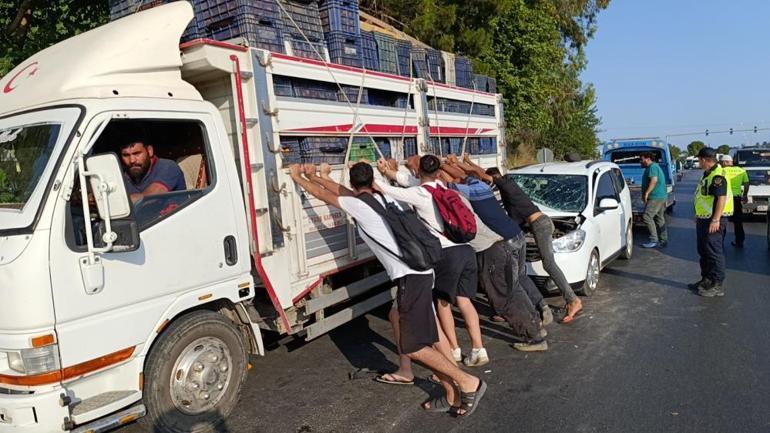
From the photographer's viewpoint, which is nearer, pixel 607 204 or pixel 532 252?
pixel 532 252

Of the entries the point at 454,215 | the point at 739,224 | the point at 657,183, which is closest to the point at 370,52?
the point at 454,215

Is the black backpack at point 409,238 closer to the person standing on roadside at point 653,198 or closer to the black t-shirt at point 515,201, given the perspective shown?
the black t-shirt at point 515,201

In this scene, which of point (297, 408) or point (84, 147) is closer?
point (84, 147)

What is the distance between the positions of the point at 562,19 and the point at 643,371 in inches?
929

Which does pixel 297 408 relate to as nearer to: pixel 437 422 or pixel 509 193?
pixel 437 422

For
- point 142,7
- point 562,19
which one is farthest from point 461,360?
point 562,19

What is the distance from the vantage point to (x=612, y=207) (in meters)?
7.38

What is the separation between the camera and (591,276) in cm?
721

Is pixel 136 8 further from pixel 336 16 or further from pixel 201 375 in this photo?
pixel 201 375

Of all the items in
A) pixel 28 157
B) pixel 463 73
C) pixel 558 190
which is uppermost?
pixel 463 73

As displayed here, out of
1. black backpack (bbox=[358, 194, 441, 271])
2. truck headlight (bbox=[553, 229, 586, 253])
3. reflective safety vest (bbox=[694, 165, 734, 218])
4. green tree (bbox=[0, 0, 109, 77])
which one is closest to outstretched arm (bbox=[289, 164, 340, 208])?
black backpack (bbox=[358, 194, 441, 271])

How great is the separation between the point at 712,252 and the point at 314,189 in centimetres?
523

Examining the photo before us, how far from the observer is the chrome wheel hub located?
3732 millimetres

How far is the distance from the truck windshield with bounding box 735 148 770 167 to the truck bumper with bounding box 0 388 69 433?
15318 mm
